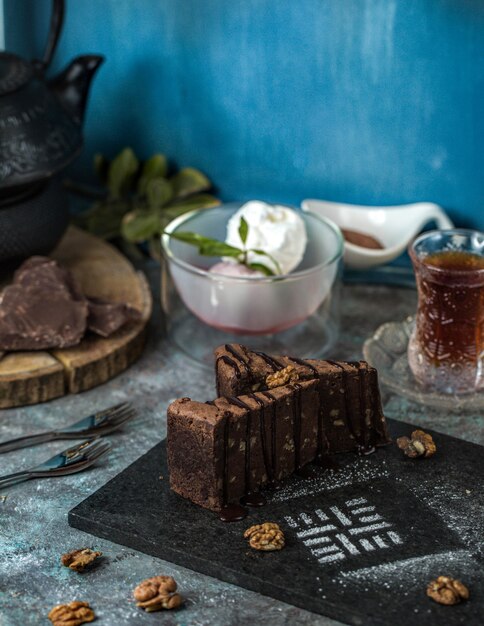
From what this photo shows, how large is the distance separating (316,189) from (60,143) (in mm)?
587

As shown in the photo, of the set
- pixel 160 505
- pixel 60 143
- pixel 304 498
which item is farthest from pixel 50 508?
pixel 60 143

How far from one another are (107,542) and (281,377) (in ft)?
1.16

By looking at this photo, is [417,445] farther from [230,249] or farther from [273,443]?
[230,249]

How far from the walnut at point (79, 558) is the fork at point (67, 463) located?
0.21m

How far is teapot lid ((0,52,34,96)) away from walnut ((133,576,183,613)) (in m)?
1.04

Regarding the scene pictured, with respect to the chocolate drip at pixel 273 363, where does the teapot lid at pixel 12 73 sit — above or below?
above

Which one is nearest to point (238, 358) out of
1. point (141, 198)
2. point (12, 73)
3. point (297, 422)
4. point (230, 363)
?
point (230, 363)

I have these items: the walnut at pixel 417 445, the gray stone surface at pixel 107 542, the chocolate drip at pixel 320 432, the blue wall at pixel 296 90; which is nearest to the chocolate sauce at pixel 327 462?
the chocolate drip at pixel 320 432

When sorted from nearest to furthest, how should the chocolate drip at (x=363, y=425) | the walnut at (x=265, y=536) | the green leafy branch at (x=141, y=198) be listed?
the walnut at (x=265, y=536) → the chocolate drip at (x=363, y=425) → the green leafy branch at (x=141, y=198)

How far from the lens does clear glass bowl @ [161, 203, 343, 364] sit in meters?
1.81

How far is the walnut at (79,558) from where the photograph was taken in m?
1.31

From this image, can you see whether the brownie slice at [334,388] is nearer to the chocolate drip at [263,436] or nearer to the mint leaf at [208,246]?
the chocolate drip at [263,436]

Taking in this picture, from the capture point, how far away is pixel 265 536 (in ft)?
4.37

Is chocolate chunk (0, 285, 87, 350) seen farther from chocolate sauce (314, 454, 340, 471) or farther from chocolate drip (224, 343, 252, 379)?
chocolate sauce (314, 454, 340, 471)
